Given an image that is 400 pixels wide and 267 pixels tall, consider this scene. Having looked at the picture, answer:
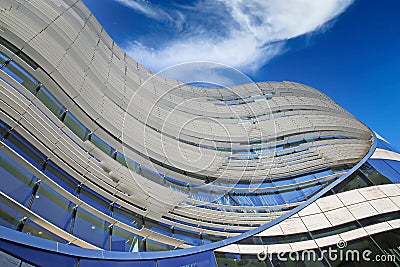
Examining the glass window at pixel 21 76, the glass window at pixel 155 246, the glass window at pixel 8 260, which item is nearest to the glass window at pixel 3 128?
the glass window at pixel 21 76

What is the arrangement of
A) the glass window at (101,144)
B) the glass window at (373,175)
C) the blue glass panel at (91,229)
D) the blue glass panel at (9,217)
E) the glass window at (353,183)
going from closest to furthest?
the blue glass panel at (9,217)
the blue glass panel at (91,229)
the glass window at (353,183)
the glass window at (373,175)
the glass window at (101,144)

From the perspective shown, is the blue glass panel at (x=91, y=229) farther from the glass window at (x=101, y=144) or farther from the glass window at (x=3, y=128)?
the glass window at (x=101, y=144)

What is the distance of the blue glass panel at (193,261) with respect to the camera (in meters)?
6.19

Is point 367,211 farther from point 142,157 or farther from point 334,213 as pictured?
point 142,157

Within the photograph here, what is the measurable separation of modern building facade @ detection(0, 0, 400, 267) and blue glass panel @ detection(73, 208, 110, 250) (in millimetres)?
32

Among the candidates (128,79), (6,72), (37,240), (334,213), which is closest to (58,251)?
(37,240)

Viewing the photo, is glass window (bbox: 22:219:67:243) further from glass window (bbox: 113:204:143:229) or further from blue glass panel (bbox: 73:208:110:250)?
glass window (bbox: 113:204:143:229)

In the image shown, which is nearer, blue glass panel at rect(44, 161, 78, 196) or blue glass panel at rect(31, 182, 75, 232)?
blue glass panel at rect(31, 182, 75, 232)

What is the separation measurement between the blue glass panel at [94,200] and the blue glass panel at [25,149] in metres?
1.27

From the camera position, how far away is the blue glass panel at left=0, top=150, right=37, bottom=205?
5258mm

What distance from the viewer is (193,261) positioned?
6465mm

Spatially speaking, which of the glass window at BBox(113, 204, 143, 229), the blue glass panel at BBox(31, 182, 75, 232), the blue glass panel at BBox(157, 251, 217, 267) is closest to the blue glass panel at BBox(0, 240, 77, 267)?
the blue glass panel at BBox(31, 182, 75, 232)

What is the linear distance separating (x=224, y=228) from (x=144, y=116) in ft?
22.8

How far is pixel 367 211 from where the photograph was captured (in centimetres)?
764
